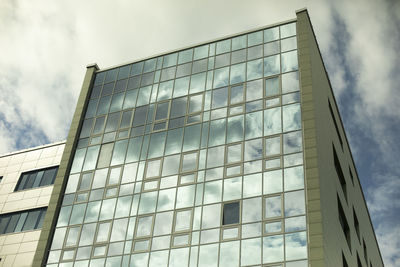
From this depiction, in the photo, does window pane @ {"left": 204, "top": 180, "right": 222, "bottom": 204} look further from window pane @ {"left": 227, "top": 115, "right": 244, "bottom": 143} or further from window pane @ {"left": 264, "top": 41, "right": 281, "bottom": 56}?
window pane @ {"left": 264, "top": 41, "right": 281, "bottom": 56}

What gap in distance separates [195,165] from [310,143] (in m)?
7.80

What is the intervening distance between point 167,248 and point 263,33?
18195 millimetres

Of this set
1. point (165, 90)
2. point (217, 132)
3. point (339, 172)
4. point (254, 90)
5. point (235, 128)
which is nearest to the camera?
point (235, 128)

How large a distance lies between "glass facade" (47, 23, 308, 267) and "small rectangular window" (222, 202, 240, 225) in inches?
2.6

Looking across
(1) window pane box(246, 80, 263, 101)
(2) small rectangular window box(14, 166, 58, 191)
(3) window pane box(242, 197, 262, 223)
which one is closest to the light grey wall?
(1) window pane box(246, 80, 263, 101)

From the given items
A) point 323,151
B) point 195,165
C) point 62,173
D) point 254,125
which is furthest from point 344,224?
point 62,173

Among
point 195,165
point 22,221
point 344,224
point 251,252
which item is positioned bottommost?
point 344,224

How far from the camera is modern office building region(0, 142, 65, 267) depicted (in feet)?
130

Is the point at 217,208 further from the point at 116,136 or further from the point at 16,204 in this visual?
the point at 16,204

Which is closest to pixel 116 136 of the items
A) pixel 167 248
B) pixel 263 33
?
pixel 167 248

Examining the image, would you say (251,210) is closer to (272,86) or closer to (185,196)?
(185,196)

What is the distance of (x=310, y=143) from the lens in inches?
1254

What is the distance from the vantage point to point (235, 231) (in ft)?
99.3

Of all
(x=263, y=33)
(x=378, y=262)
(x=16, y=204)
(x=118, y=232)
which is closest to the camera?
(x=118, y=232)
